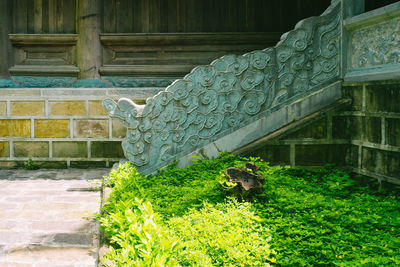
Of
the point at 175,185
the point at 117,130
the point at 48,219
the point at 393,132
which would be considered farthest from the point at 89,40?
the point at 393,132

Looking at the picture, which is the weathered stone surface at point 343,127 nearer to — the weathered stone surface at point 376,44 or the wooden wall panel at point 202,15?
the weathered stone surface at point 376,44

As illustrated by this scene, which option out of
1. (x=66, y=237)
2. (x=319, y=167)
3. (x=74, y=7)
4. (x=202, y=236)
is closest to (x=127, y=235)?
(x=202, y=236)

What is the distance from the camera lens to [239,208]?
4.07 meters

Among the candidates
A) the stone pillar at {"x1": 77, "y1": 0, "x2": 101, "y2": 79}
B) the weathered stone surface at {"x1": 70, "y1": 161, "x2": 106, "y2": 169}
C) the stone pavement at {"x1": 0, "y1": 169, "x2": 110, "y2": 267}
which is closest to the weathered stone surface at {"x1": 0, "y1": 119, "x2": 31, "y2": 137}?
the stone pavement at {"x1": 0, "y1": 169, "x2": 110, "y2": 267}

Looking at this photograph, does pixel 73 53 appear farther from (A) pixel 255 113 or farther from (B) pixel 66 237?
(B) pixel 66 237

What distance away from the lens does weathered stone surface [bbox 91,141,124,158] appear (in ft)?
24.4

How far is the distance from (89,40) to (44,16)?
1.05 meters

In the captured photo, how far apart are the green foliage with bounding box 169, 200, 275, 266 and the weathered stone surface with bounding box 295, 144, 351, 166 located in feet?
6.45

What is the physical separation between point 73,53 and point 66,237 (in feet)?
15.6

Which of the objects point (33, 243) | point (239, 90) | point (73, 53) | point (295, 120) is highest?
point (73, 53)

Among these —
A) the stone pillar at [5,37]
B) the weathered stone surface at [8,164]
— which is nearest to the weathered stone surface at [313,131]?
the weathered stone surface at [8,164]

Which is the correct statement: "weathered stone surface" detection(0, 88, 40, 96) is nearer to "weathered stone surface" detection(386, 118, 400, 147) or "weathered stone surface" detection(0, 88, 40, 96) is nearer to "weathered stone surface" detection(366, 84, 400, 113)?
"weathered stone surface" detection(366, 84, 400, 113)

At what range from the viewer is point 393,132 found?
4910 mm

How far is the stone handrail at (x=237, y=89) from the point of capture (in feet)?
18.6
